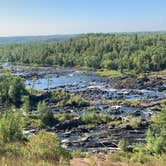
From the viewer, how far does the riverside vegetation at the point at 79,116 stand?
18950 millimetres

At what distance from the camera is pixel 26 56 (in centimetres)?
19900

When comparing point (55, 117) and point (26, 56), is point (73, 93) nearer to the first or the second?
Answer: point (55, 117)

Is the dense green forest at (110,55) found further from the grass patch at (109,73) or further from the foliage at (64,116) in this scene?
the foliage at (64,116)

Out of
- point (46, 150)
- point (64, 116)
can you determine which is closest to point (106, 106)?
point (64, 116)

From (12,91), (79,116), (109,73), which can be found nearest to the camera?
(79,116)

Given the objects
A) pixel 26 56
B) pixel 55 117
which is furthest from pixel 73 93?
pixel 26 56

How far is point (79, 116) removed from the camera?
73.5m

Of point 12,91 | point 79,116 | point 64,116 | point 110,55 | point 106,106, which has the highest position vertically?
point 110,55

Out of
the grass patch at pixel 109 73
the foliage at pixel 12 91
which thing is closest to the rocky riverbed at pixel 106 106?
the grass patch at pixel 109 73

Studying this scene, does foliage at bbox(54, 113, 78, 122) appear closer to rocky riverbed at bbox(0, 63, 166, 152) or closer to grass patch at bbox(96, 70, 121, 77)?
rocky riverbed at bbox(0, 63, 166, 152)

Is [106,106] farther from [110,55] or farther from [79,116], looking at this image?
[110,55]

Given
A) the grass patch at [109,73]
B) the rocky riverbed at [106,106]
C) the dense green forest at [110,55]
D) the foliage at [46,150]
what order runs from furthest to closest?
the dense green forest at [110,55]
the grass patch at [109,73]
the rocky riverbed at [106,106]
the foliage at [46,150]

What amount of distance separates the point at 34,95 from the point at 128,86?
87.8 feet

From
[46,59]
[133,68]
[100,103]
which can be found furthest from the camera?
[46,59]
